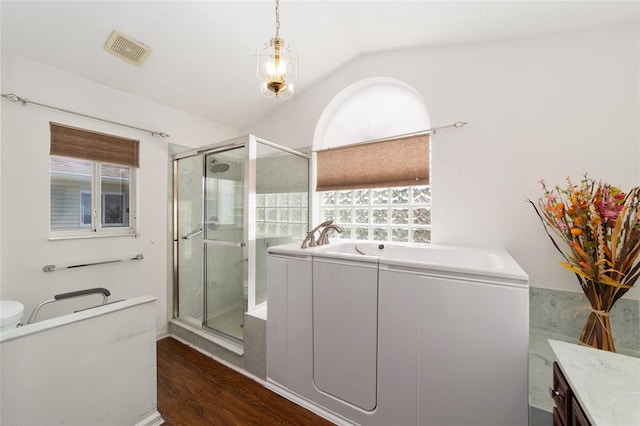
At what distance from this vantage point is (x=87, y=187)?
6.91 feet

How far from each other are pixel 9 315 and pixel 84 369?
0.61 metres

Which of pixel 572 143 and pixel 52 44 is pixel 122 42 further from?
pixel 572 143

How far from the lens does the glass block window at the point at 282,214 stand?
2.20m

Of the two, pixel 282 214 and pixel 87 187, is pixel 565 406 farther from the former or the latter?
pixel 87 187

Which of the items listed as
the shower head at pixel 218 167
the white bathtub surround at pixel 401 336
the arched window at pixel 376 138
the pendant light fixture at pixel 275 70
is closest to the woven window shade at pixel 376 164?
the arched window at pixel 376 138

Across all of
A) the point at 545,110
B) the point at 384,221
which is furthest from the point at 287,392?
the point at 545,110

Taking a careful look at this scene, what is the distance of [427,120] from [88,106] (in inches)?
113

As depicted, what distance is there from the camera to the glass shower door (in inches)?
84.4

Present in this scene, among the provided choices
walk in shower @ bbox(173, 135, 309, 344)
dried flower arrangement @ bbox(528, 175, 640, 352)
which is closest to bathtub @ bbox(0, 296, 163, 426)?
walk in shower @ bbox(173, 135, 309, 344)

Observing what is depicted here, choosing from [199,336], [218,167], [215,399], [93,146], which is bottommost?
[215,399]

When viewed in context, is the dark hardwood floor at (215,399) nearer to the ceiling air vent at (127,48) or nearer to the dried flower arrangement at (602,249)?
the dried flower arrangement at (602,249)

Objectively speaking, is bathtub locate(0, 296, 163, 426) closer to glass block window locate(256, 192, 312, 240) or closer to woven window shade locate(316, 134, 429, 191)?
glass block window locate(256, 192, 312, 240)

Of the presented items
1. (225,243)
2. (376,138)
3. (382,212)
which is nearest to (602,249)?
(382,212)

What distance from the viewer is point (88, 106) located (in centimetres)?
201
